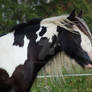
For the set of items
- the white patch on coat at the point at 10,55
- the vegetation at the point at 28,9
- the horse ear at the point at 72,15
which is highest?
the vegetation at the point at 28,9

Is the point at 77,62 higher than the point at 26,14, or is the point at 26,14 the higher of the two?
the point at 26,14

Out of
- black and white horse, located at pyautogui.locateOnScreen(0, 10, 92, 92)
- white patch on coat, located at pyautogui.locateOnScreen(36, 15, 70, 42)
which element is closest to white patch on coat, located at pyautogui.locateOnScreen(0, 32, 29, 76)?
black and white horse, located at pyautogui.locateOnScreen(0, 10, 92, 92)

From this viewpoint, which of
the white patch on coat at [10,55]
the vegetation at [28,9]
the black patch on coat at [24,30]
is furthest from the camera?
the vegetation at [28,9]

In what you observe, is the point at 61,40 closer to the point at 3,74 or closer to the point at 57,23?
the point at 57,23

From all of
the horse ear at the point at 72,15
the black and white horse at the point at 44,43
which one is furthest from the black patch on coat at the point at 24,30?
the horse ear at the point at 72,15

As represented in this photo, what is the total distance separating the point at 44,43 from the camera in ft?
13.1

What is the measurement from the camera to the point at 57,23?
4.04 meters

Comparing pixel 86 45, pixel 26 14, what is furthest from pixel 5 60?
pixel 26 14

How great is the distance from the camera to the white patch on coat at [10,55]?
379 centimetres

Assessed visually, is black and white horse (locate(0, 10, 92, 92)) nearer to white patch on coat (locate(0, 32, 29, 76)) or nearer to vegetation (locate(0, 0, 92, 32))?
white patch on coat (locate(0, 32, 29, 76))

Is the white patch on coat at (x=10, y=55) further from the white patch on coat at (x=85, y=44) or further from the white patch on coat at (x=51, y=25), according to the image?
the white patch on coat at (x=85, y=44)

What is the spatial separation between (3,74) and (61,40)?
2.80ft

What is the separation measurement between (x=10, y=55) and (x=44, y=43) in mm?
480

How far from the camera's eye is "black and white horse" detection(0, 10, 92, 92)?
3.86m
